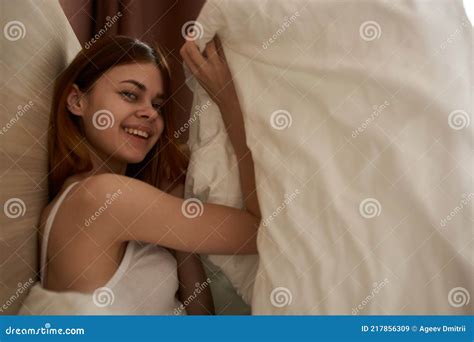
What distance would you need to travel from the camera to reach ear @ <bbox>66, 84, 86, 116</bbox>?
757mm

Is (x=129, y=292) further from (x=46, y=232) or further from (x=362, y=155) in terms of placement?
(x=362, y=155)

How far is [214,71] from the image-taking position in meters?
0.72

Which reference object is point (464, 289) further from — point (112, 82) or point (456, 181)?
point (112, 82)

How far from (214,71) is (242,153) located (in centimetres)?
13

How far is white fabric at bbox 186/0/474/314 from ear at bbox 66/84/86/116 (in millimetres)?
270

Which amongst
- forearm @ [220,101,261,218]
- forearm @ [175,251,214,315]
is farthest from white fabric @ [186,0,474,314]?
forearm @ [175,251,214,315]

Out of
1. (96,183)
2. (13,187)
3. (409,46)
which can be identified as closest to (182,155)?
(96,183)

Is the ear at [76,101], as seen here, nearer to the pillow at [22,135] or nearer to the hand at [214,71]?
the pillow at [22,135]

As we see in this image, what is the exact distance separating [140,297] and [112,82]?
0.32 metres

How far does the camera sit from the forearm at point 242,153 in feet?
2.24

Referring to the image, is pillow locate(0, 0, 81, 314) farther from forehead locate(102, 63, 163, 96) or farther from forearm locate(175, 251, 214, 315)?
forearm locate(175, 251, 214, 315)

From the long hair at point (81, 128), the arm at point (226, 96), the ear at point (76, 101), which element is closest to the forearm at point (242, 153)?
the arm at point (226, 96)


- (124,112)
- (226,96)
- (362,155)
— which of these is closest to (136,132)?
(124,112)

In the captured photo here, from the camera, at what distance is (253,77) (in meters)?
0.68
